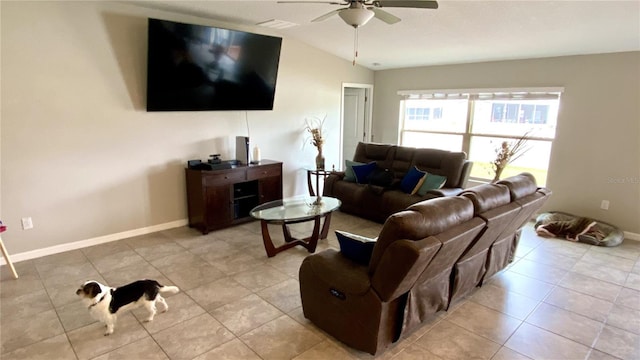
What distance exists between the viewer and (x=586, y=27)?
12.3ft

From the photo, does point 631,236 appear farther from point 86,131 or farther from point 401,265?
point 86,131

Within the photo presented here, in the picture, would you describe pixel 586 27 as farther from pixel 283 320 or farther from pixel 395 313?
pixel 283 320

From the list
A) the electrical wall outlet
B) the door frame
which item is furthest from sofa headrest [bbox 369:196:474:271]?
the door frame

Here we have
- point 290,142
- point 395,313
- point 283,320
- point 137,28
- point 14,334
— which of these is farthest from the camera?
point 290,142

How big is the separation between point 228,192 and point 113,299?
2225 mm

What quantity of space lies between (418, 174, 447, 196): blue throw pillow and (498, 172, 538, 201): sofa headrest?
1492 mm

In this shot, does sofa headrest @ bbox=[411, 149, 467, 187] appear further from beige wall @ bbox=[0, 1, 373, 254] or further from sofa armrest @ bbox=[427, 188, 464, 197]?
beige wall @ bbox=[0, 1, 373, 254]

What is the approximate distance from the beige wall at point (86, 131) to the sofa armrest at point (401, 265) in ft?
10.9

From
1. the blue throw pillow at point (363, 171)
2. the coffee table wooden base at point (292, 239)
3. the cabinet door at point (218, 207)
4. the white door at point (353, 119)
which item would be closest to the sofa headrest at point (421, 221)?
the coffee table wooden base at point (292, 239)

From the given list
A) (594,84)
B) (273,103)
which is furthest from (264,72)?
(594,84)

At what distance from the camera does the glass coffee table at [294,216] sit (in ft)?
12.2

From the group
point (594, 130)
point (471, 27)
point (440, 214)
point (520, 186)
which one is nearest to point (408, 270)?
point (440, 214)

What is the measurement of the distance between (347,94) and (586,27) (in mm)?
4026

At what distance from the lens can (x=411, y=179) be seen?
4852 millimetres
